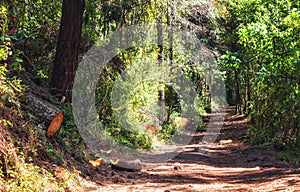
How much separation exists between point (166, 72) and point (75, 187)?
11790 millimetres

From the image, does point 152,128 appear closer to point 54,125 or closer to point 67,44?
point 67,44

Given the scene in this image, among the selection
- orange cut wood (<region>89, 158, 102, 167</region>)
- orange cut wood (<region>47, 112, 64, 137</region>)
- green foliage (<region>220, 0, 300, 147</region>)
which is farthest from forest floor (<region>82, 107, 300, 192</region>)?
orange cut wood (<region>47, 112, 64, 137</region>)

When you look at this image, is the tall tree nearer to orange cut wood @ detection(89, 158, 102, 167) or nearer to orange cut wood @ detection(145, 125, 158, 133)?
orange cut wood @ detection(89, 158, 102, 167)

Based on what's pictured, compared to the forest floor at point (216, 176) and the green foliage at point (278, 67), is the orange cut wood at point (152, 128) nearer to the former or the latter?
the forest floor at point (216, 176)

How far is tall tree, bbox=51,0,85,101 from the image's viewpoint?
9.67 m

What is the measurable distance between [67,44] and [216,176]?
437 centimetres

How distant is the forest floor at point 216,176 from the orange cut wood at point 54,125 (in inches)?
50.2

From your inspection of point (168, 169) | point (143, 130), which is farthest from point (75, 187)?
point (143, 130)

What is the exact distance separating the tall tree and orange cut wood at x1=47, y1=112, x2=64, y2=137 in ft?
4.90

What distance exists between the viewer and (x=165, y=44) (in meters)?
A: 18.6

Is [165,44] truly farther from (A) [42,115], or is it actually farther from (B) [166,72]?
(A) [42,115]

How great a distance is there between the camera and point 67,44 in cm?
970

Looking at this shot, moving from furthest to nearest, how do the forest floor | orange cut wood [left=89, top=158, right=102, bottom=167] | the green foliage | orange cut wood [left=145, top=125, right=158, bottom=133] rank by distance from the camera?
orange cut wood [left=145, top=125, right=158, bottom=133], the green foliage, orange cut wood [left=89, top=158, right=102, bottom=167], the forest floor

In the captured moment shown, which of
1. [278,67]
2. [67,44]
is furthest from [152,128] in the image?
[67,44]
